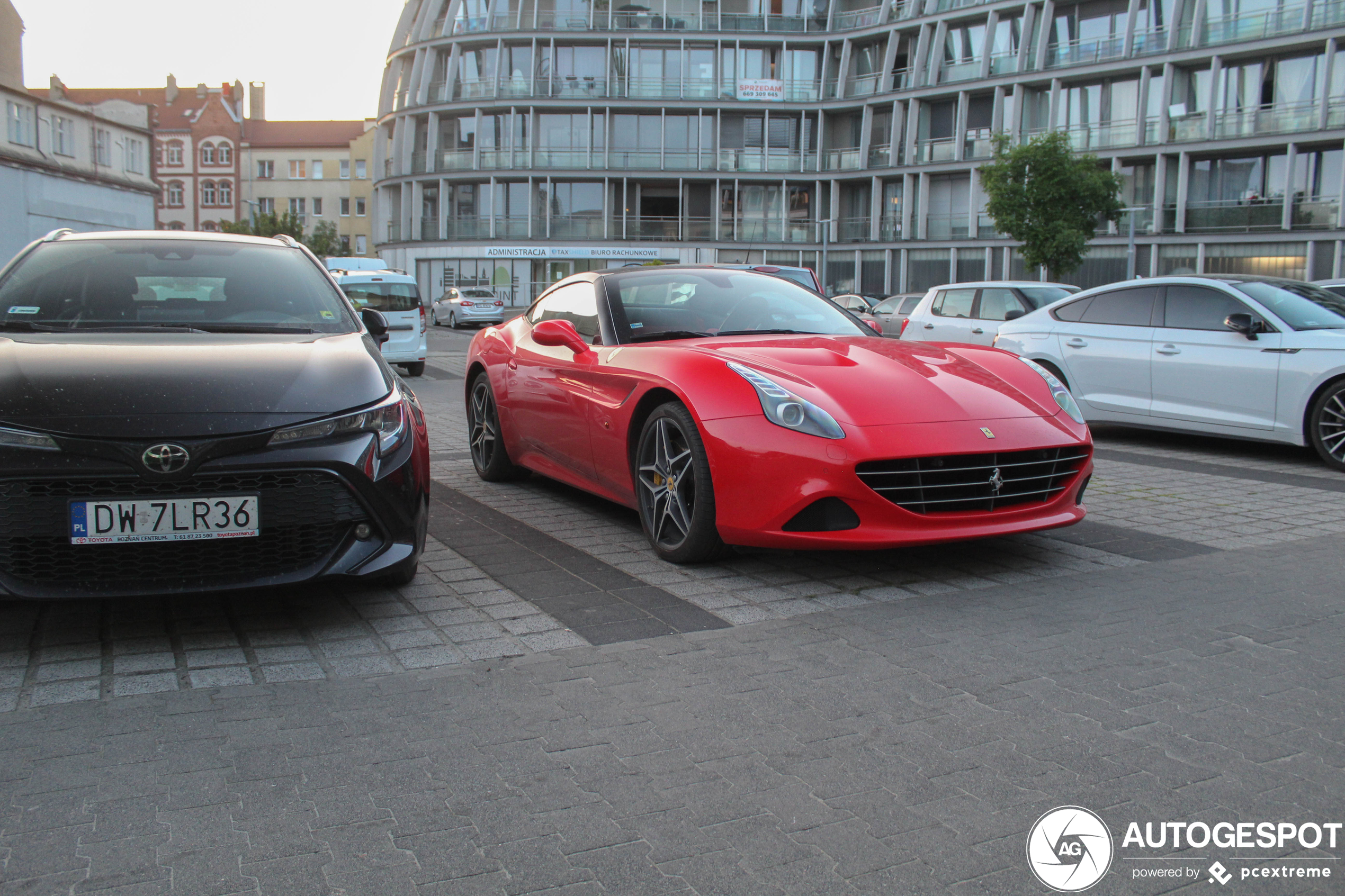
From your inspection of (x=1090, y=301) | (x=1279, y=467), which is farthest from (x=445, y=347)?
(x=1279, y=467)

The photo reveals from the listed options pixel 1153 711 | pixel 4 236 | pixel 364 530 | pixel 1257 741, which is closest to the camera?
pixel 1257 741

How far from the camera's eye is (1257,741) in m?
3.06

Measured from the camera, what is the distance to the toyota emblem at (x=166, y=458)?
12.0 feet

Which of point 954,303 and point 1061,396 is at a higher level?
point 954,303

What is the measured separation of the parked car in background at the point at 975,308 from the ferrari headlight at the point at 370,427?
33.7 ft

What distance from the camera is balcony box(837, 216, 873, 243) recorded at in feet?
177

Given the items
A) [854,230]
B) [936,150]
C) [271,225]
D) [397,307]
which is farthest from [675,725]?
[271,225]

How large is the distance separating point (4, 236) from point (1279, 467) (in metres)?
26.7

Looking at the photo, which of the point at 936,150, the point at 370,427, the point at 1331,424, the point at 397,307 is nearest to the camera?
the point at 370,427

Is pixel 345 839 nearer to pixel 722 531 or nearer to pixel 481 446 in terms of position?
pixel 722 531

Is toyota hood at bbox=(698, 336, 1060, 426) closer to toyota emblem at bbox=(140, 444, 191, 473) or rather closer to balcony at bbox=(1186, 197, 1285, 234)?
Answer: toyota emblem at bbox=(140, 444, 191, 473)

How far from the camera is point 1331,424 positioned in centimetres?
825

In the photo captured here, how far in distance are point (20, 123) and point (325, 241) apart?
51.5m

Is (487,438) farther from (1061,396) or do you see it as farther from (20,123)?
(20,123)
